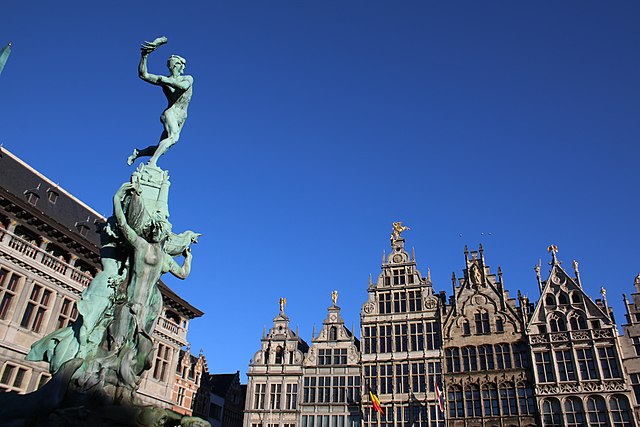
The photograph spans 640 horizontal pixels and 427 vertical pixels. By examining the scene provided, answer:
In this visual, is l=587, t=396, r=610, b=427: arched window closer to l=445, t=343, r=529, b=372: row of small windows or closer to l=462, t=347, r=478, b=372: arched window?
l=445, t=343, r=529, b=372: row of small windows

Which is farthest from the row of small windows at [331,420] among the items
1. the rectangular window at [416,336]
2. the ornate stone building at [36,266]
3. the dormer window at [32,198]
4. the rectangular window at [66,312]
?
the dormer window at [32,198]

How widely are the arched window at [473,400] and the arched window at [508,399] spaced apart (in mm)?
1353

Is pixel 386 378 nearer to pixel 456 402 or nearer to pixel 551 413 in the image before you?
pixel 456 402

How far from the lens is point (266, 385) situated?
122 feet

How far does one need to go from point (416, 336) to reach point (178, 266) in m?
25.7

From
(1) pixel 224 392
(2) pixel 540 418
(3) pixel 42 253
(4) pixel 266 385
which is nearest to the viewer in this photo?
(3) pixel 42 253

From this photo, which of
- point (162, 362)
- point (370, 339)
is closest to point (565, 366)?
point (370, 339)

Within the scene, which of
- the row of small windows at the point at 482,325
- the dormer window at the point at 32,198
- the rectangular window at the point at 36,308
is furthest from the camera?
the row of small windows at the point at 482,325

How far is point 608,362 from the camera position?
30484 mm

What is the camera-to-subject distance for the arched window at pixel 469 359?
109 feet

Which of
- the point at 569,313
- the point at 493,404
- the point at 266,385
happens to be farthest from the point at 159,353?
the point at 569,313

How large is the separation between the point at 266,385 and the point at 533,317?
18676mm

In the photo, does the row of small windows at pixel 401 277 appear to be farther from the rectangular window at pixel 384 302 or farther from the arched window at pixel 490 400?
the arched window at pixel 490 400

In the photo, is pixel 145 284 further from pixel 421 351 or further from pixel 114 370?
pixel 421 351
